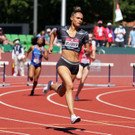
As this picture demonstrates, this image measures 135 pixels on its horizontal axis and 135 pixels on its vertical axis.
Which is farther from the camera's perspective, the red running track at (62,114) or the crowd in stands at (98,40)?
the crowd in stands at (98,40)

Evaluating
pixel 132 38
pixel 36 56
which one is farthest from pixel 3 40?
pixel 36 56

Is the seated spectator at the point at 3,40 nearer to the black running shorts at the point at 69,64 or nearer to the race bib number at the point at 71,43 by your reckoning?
the race bib number at the point at 71,43

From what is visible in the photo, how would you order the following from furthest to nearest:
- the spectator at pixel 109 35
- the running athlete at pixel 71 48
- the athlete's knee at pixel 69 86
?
1. the spectator at pixel 109 35
2. the running athlete at pixel 71 48
3. the athlete's knee at pixel 69 86

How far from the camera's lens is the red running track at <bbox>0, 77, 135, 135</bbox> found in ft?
Result: 31.6

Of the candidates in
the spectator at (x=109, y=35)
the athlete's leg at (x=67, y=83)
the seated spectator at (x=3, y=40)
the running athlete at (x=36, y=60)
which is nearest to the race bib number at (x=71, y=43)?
the athlete's leg at (x=67, y=83)

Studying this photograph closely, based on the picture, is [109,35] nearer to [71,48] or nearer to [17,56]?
[17,56]

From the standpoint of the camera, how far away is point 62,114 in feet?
39.2

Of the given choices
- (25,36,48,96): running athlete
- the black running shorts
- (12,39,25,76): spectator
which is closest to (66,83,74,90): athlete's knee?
the black running shorts

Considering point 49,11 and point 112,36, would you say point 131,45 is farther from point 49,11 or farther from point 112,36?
point 49,11

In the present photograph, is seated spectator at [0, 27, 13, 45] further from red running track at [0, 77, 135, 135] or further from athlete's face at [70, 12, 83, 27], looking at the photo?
athlete's face at [70, 12, 83, 27]

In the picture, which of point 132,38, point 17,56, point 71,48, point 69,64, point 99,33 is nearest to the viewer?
point 69,64

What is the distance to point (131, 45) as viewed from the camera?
2962cm

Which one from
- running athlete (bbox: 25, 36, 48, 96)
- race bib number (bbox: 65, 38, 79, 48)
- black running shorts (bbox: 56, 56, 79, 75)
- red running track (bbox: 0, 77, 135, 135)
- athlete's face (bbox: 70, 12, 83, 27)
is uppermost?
athlete's face (bbox: 70, 12, 83, 27)

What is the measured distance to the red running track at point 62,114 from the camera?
379 inches
